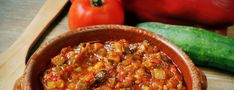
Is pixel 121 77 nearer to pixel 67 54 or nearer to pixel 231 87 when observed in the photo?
pixel 67 54

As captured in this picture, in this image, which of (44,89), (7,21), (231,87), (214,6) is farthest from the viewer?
(7,21)

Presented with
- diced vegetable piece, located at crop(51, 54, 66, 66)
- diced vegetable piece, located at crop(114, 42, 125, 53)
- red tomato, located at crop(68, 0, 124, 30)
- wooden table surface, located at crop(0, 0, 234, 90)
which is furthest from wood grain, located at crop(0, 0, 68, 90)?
diced vegetable piece, located at crop(114, 42, 125, 53)

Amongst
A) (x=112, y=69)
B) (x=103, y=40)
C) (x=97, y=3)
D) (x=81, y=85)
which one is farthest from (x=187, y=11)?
(x=81, y=85)

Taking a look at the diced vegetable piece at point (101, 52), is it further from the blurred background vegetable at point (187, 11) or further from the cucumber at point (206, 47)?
the blurred background vegetable at point (187, 11)

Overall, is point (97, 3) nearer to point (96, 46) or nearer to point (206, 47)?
point (96, 46)

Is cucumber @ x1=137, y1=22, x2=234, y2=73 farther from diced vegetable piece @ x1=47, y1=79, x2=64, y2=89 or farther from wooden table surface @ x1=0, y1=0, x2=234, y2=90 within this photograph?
diced vegetable piece @ x1=47, y1=79, x2=64, y2=89

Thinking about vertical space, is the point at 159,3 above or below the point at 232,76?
above

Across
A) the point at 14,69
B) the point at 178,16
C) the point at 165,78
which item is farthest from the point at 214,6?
the point at 14,69
